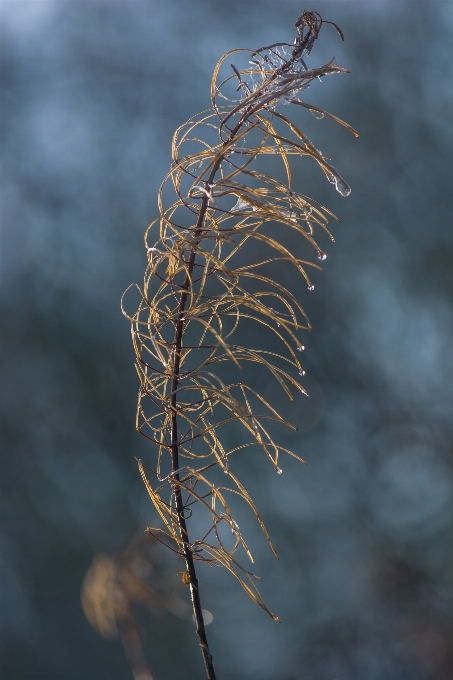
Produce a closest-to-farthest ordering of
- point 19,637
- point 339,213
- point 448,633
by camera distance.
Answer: point 448,633, point 19,637, point 339,213

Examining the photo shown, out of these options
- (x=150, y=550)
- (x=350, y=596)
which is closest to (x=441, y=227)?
(x=350, y=596)

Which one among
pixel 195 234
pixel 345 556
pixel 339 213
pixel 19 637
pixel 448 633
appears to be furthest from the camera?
pixel 339 213

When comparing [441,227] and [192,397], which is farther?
[441,227]

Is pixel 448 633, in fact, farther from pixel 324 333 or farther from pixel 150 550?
pixel 324 333

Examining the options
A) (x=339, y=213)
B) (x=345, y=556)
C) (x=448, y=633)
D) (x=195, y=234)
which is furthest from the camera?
(x=339, y=213)

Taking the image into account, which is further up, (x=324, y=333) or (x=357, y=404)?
(x=324, y=333)

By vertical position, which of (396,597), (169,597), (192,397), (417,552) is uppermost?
(192,397)

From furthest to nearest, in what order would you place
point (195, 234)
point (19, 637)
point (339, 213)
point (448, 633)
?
point (339, 213) → point (19, 637) → point (448, 633) → point (195, 234)

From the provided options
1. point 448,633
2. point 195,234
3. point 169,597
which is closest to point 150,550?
point 169,597

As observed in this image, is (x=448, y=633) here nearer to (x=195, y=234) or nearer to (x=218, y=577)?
(x=218, y=577)
